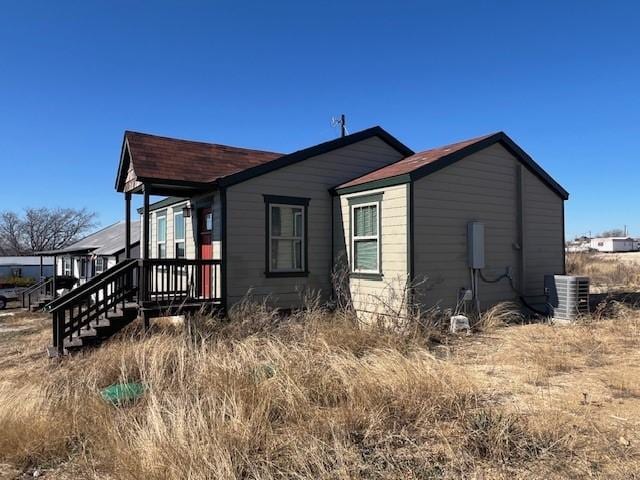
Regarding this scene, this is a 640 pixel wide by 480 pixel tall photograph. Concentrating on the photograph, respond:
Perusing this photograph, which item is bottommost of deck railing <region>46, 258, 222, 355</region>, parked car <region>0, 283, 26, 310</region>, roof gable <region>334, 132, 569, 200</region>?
parked car <region>0, 283, 26, 310</region>

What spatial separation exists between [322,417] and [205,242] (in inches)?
298

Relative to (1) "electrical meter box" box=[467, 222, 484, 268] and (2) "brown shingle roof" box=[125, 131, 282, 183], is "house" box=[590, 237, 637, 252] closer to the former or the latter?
(1) "electrical meter box" box=[467, 222, 484, 268]

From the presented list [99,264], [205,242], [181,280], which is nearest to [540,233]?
[205,242]

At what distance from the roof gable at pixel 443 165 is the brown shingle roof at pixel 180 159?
277 centimetres

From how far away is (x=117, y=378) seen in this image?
18.9 ft

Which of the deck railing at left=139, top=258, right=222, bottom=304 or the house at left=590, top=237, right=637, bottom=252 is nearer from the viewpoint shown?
the deck railing at left=139, top=258, right=222, bottom=304

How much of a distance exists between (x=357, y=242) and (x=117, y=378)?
18.9 feet

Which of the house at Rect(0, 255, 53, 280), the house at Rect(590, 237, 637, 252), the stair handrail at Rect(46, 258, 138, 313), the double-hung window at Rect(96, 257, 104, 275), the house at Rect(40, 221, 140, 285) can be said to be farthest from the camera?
the house at Rect(590, 237, 637, 252)

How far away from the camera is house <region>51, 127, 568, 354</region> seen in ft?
29.8

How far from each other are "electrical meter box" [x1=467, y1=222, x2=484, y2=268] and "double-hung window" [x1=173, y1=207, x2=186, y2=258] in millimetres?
7013

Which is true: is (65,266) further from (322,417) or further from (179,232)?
(322,417)

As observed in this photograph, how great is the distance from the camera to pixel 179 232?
12.5 metres

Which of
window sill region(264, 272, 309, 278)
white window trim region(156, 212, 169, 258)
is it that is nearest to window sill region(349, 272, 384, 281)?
window sill region(264, 272, 309, 278)

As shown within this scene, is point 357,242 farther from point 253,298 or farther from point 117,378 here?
point 117,378
